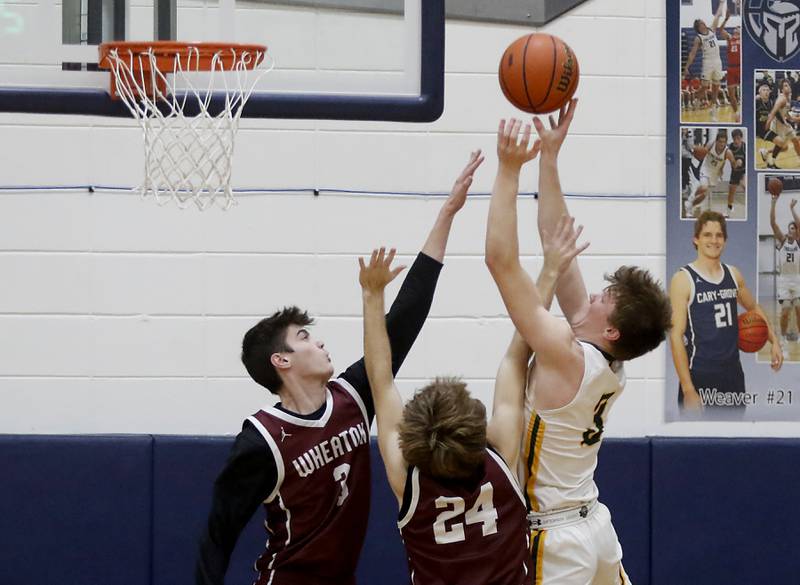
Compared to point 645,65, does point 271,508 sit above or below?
below

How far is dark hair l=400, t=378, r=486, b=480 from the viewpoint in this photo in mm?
2850

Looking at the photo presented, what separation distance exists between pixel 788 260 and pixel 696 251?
0.45m

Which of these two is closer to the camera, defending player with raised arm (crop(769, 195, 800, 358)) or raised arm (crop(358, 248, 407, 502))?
raised arm (crop(358, 248, 407, 502))

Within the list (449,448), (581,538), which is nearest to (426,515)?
(449,448)

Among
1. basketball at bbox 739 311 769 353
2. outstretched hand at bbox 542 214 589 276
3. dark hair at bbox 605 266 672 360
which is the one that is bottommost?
basketball at bbox 739 311 769 353

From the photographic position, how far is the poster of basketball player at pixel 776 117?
580 cm

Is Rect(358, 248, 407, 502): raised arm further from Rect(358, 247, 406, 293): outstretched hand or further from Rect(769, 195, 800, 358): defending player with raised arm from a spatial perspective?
Rect(769, 195, 800, 358): defending player with raised arm

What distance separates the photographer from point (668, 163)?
5.77 meters

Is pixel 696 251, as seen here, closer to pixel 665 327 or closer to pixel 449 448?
pixel 665 327

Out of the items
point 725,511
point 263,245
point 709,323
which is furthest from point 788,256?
point 263,245

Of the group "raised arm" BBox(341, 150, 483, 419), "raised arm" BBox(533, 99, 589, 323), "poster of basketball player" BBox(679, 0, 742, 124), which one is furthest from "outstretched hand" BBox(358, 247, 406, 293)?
"poster of basketball player" BBox(679, 0, 742, 124)

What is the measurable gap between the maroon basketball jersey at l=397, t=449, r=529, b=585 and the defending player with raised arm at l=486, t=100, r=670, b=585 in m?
0.26

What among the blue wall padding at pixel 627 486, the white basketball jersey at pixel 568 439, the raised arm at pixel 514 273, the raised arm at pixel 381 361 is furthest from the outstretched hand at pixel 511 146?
the blue wall padding at pixel 627 486

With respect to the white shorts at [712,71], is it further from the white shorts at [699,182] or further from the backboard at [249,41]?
the backboard at [249,41]
